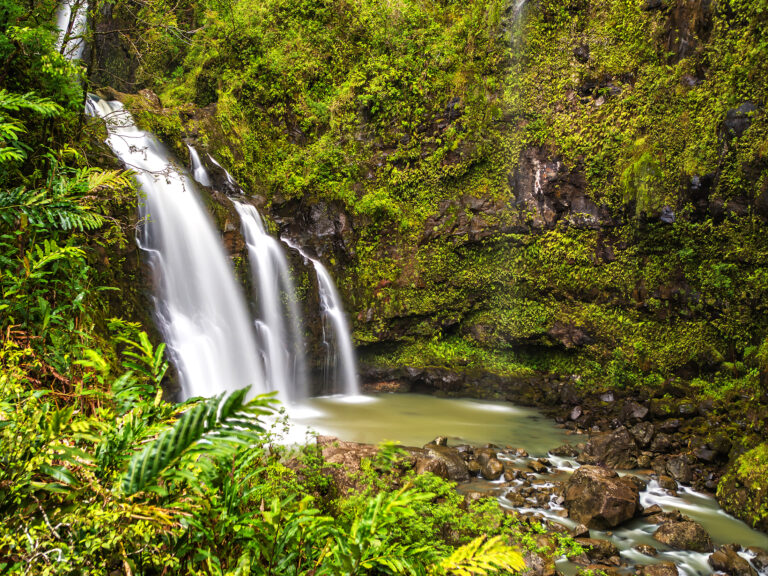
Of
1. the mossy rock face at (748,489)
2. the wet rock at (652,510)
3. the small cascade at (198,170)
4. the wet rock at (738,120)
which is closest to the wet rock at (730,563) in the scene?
the wet rock at (652,510)

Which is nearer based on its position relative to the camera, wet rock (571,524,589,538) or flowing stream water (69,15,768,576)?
wet rock (571,524,589,538)

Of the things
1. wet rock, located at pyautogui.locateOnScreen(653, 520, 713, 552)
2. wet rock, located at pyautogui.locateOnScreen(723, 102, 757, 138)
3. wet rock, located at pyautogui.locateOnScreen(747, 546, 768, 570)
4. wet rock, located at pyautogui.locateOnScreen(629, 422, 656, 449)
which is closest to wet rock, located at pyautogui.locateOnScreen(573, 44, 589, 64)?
wet rock, located at pyautogui.locateOnScreen(723, 102, 757, 138)

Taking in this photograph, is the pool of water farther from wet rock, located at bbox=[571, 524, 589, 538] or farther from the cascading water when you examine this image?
wet rock, located at bbox=[571, 524, 589, 538]

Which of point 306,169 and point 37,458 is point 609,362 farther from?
point 37,458

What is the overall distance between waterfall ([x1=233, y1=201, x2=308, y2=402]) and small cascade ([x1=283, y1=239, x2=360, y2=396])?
807 millimetres

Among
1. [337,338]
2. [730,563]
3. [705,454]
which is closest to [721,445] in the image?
[705,454]

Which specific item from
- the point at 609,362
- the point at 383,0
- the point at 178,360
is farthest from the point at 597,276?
the point at 383,0

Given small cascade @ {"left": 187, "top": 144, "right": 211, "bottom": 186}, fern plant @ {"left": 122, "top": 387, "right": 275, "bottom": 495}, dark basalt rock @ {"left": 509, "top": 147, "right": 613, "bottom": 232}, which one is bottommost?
fern plant @ {"left": 122, "top": 387, "right": 275, "bottom": 495}

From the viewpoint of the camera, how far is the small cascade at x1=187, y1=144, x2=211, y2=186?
1066 centimetres

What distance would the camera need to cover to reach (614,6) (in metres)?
10.9

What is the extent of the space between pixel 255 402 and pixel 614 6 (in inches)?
548

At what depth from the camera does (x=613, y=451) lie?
22.9 feet

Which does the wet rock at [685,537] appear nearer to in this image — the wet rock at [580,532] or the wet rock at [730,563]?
the wet rock at [730,563]

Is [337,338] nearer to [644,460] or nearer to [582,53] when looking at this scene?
[644,460]
